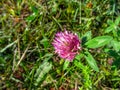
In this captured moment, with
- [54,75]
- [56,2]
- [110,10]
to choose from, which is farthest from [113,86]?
[56,2]

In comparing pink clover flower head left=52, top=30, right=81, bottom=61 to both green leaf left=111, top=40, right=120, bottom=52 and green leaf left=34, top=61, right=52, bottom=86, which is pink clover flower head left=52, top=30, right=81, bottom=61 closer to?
green leaf left=111, top=40, right=120, bottom=52

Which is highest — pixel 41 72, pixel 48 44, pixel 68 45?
pixel 68 45

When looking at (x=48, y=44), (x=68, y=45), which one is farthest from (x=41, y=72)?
(x=68, y=45)

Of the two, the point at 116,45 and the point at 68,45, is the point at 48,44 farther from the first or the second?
the point at 116,45

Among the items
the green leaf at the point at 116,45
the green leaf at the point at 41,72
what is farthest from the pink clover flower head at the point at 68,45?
the green leaf at the point at 41,72

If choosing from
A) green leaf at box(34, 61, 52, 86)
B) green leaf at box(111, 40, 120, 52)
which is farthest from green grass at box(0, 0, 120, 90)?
green leaf at box(111, 40, 120, 52)

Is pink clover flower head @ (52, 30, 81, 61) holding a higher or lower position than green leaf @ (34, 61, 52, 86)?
higher

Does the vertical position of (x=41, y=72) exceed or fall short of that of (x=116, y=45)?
it falls short

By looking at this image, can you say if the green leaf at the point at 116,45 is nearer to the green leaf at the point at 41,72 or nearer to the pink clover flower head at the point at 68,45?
the pink clover flower head at the point at 68,45

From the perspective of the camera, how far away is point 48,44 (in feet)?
7.36

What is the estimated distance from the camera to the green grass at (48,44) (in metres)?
2.15

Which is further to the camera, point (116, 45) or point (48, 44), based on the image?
point (48, 44)

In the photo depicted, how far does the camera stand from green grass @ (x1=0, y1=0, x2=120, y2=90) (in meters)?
2.15

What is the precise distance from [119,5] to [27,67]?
81cm
